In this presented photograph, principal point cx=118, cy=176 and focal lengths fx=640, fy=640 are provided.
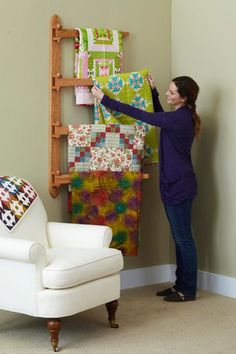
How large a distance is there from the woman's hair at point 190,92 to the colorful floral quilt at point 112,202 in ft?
1.75

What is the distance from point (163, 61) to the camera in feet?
15.7

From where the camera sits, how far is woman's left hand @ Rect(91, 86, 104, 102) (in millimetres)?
4184

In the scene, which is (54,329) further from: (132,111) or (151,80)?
(151,80)

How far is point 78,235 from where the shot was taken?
3.80m

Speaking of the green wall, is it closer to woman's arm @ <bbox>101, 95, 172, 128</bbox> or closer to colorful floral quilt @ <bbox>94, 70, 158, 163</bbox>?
colorful floral quilt @ <bbox>94, 70, 158, 163</bbox>

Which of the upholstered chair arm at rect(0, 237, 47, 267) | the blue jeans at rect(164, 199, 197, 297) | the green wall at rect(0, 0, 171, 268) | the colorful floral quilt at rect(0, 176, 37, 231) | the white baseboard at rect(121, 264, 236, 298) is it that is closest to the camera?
the upholstered chair arm at rect(0, 237, 47, 267)

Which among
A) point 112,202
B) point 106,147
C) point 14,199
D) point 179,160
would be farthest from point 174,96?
point 14,199

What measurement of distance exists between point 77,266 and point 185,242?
119 centimetres

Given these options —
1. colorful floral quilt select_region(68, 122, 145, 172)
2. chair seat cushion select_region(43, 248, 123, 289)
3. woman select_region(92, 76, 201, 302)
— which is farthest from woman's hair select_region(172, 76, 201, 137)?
chair seat cushion select_region(43, 248, 123, 289)

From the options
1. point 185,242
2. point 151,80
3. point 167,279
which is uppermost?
point 151,80

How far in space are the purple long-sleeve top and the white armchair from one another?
701 mm

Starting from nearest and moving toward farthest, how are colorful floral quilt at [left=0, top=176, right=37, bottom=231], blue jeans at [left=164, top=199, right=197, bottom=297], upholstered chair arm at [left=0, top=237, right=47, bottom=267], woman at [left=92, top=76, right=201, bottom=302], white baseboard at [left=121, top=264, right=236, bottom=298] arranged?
upholstered chair arm at [left=0, top=237, right=47, bottom=267] < colorful floral quilt at [left=0, top=176, right=37, bottom=231] < woman at [left=92, top=76, right=201, bottom=302] < blue jeans at [left=164, top=199, right=197, bottom=297] < white baseboard at [left=121, top=264, right=236, bottom=298]

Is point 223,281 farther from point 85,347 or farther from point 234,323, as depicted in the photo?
point 85,347

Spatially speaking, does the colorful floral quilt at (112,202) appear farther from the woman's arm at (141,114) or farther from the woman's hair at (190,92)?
the woman's hair at (190,92)
